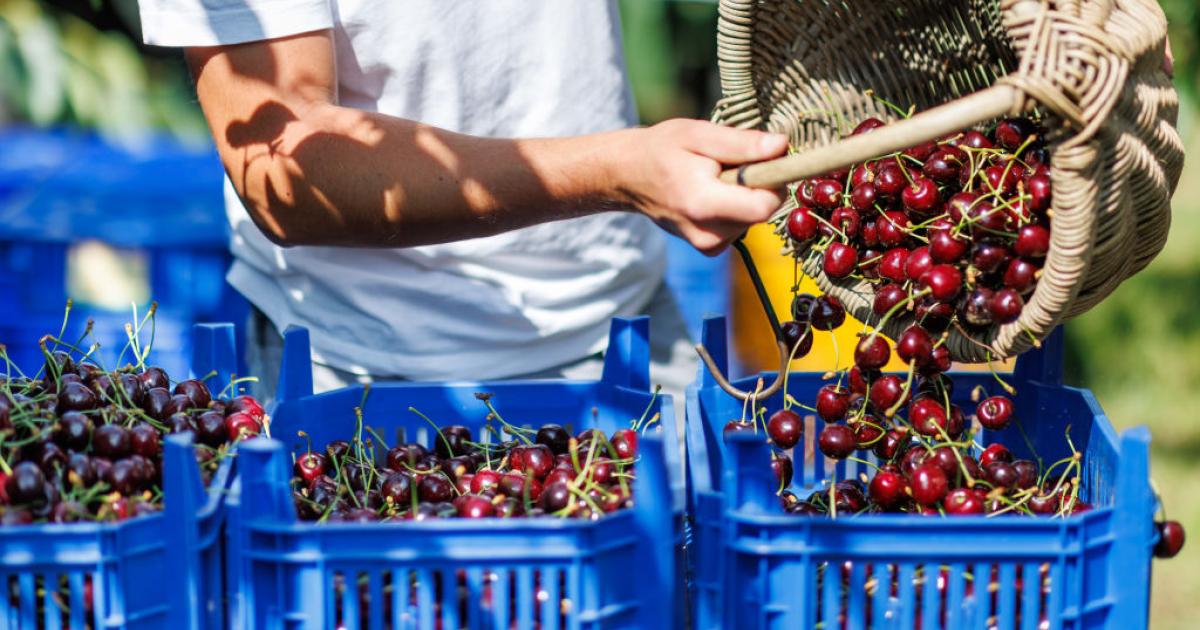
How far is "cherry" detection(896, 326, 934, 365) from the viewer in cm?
132

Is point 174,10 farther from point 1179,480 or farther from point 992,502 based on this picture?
point 1179,480

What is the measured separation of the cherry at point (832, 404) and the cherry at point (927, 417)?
0.23 ft

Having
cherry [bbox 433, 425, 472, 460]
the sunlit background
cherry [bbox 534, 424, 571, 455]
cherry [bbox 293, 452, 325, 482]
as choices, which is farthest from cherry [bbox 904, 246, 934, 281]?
the sunlit background

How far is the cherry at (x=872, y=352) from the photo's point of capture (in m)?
1.37

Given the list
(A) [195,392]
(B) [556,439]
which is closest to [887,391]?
(B) [556,439]

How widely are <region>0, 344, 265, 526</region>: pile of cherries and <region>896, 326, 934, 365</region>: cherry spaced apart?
2.14 ft

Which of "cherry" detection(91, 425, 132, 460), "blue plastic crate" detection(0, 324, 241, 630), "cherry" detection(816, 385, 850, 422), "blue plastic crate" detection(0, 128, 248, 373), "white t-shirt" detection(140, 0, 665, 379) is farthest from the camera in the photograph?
"blue plastic crate" detection(0, 128, 248, 373)

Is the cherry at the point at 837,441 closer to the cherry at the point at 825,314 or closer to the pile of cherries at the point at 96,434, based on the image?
the cherry at the point at 825,314

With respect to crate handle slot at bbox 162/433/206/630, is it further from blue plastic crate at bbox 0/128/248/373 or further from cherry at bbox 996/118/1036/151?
blue plastic crate at bbox 0/128/248/373

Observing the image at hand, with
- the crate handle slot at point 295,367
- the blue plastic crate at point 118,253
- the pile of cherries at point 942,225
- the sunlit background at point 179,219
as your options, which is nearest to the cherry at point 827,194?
the pile of cherries at point 942,225

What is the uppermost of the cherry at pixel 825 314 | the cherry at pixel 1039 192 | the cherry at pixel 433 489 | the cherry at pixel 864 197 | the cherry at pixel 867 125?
the cherry at pixel 867 125

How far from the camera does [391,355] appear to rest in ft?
5.83

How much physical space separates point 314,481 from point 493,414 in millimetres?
239

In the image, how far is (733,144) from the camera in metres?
1.25
